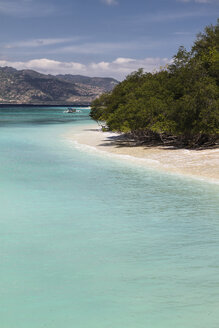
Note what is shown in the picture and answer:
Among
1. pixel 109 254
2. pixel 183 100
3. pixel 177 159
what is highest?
pixel 183 100

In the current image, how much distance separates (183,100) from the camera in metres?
30.3

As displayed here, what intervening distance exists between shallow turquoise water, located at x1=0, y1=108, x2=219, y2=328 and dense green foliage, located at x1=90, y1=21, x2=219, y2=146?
416 inches

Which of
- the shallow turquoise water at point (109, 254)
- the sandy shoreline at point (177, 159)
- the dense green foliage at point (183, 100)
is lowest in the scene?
the shallow turquoise water at point (109, 254)

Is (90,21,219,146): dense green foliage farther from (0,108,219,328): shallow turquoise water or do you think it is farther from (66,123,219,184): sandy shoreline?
(0,108,219,328): shallow turquoise water

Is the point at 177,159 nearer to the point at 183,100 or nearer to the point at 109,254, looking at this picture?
the point at 183,100

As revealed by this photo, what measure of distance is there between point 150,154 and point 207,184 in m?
11.9

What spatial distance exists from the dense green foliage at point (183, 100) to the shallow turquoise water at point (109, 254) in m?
10.6

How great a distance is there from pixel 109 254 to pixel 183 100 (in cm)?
2195

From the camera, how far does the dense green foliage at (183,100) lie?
29.0 metres

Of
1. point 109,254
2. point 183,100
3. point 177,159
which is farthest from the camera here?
point 183,100

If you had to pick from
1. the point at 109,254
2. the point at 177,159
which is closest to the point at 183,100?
the point at 177,159

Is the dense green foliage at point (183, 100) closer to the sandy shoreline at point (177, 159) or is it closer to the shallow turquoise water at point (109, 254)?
the sandy shoreline at point (177, 159)

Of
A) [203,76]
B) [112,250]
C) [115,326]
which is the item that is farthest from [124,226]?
[203,76]

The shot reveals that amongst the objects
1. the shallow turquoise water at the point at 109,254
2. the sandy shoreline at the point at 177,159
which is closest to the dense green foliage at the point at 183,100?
the sandy shoreline at the point at 177,159
